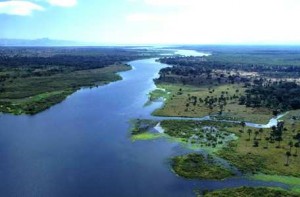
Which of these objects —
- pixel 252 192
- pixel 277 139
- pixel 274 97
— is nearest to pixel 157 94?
pixel 274 97

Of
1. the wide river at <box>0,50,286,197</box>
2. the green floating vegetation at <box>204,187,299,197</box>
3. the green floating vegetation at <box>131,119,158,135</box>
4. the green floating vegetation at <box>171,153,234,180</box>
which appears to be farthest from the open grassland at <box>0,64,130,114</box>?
the green floating vegetation at <box>204,187,299,197</box>

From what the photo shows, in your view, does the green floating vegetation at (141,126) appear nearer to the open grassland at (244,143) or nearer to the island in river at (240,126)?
the island in river at (240,126)

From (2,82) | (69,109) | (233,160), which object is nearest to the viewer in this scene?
(233,160)

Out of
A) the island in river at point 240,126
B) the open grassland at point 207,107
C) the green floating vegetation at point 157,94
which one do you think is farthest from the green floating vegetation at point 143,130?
the green floating vegetation at point 157,94

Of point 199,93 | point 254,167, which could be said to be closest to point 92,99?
point 199,93

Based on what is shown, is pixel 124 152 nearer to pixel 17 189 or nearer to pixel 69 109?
pixel 17 189

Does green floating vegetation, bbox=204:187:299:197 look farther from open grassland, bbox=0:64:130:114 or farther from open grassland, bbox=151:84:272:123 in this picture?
open grassland, bbox=0:64:130:114

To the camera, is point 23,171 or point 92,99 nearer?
point 23,171
